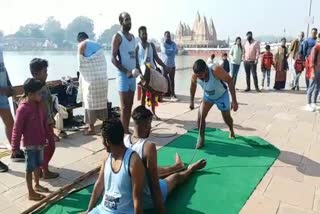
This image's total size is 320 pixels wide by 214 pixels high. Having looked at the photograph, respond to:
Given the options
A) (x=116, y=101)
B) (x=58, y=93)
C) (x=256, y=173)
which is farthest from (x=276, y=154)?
(x=116, y=101)

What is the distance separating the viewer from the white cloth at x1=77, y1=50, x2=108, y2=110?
4.76 meters

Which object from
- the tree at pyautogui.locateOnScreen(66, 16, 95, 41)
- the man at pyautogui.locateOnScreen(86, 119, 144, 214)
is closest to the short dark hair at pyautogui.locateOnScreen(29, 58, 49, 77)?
the man at pyautogui.locateOnScreen(86, 119, 144, 214)

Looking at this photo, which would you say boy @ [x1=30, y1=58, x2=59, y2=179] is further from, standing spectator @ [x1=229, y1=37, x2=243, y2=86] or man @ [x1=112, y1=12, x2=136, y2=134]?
standing spectator @ [x1=229, y1=37, x2=243, y2=86]

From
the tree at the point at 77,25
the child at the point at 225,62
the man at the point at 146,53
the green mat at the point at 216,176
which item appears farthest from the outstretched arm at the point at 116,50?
the tree at the point at 77,25

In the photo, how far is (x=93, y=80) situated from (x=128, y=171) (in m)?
2.79

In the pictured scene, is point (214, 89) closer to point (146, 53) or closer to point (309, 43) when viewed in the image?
point (146, 53)

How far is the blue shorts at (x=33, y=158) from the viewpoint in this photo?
10.1ft

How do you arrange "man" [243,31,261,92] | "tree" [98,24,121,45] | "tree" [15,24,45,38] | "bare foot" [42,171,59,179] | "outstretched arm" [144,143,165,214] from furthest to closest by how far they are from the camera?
"tree" [15,24,45,38]
"man" [243,31,261,92]
"tree" [98,24,121,45]
"bare foot" [42,171,59,179]
"outstretched arm" [144,143,165,214]

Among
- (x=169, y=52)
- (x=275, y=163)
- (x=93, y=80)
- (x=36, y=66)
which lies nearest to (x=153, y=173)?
(x=36, y=66)

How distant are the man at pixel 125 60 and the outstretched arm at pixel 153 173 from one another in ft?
7.71

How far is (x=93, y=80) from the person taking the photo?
188 inches

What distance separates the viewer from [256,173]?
12.3 feet

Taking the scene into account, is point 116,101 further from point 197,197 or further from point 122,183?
point 122,183

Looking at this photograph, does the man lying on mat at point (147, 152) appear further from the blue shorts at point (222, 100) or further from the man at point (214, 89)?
the blue shorts at point (222, 100)
